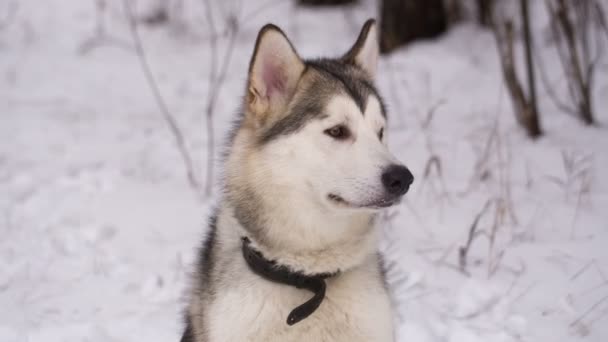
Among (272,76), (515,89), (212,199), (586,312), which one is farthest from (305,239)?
(515,89)

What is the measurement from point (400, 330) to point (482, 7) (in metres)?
5.85

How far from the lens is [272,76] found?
2734mm

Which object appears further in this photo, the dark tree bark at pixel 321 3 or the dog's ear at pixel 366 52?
the dark tree bark at pixel 321 3

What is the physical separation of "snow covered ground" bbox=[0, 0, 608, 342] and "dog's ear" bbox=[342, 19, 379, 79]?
1.40 m

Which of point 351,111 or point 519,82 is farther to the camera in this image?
point 519,82

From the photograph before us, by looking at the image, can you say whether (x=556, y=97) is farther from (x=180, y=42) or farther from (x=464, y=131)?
(x=180, y=42)

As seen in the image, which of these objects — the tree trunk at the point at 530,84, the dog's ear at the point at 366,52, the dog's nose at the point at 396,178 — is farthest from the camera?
the tree trunk at the point at 530,84

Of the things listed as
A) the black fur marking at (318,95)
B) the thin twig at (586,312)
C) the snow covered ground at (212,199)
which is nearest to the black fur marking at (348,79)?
the black fur marking at (318,95)

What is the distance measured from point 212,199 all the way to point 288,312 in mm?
3035

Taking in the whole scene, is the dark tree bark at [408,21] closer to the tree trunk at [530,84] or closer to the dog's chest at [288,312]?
the tree trunk at [530,84]

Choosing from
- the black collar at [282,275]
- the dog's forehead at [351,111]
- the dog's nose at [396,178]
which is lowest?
the black collar at [282,275]

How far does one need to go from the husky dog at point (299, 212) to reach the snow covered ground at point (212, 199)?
1.19m

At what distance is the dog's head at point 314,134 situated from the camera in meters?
2.48

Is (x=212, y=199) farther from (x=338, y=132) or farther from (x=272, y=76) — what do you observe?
(x=338, y=132)
